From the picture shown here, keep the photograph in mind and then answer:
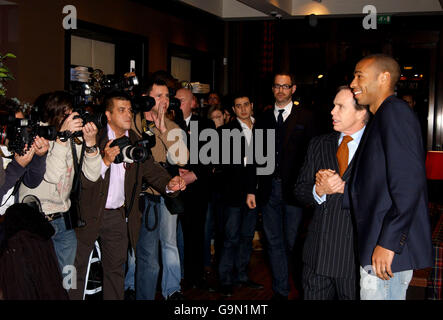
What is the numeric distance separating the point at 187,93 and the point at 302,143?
3.61 ft

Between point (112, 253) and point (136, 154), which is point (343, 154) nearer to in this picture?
point (136, 154)

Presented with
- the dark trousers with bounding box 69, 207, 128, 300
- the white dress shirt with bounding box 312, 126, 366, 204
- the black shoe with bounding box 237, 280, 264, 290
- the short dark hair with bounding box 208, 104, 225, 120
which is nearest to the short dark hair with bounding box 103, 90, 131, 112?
the dark trousers with bounding box 69, 207, 128, 300

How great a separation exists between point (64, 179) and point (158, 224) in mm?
759

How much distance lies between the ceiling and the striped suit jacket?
5.13m

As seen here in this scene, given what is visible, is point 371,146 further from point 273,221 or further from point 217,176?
point 217,176

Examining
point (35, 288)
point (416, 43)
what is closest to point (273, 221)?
point (35, 288)

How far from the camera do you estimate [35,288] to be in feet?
6.37

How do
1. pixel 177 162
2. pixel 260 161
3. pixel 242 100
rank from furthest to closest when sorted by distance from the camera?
pixel 242 100 → pixel 260 161 → pixel 177 162

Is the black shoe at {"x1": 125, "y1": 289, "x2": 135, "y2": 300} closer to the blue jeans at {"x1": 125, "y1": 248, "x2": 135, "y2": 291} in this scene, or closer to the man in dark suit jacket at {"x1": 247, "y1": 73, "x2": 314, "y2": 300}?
the blue jeans at {"x1": 125, "y1": 248, "x2": 135, "y2": 291}

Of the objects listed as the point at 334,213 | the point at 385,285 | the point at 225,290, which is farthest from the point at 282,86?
the point at 385,285

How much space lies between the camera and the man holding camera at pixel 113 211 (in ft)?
9.56

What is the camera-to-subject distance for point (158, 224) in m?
3.35

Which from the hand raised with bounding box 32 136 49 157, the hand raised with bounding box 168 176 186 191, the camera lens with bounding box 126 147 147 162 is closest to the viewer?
the hand raised with bounding box 32 136 49 157

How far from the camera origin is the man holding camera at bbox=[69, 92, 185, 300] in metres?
2.91
